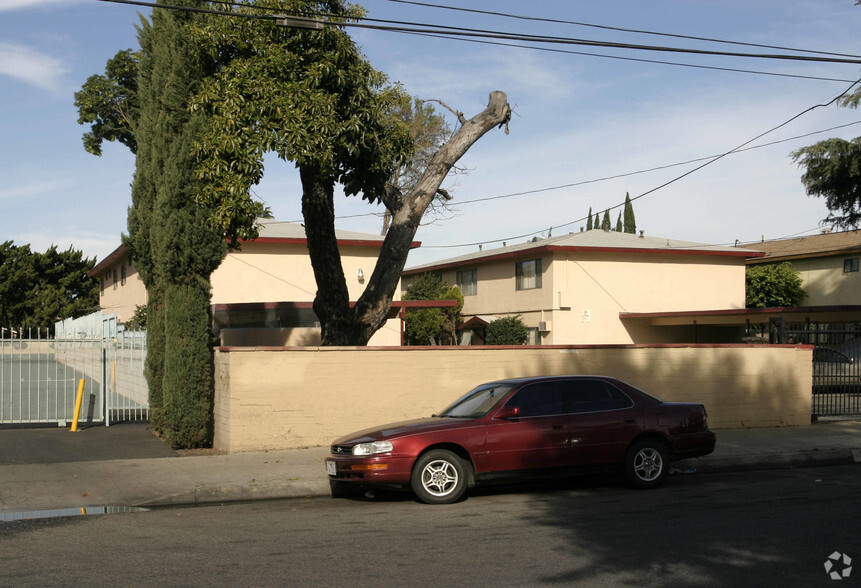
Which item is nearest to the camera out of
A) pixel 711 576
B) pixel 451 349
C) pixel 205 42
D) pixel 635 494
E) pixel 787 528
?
pixel 711 576

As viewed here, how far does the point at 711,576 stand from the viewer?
21.1 feet

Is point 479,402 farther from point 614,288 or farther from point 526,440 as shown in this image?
point 614,288

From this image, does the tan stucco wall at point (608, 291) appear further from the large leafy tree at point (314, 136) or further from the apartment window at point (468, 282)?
the large leafy tree at point (314, 136)

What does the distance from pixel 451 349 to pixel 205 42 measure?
6.65 metres

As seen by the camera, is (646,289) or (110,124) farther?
(646,289)

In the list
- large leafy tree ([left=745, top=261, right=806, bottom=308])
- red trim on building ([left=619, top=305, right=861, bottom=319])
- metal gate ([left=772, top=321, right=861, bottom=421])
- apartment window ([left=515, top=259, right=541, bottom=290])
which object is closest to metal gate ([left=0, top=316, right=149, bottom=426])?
metal gate ([left=772, top=321, right=861, bottom=421])

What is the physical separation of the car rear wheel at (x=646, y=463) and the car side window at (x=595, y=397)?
0.58 metres

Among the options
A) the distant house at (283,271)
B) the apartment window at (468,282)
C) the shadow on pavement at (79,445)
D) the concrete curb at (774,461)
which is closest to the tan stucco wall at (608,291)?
the apartment window at (468,282)

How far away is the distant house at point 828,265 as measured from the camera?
4062cm

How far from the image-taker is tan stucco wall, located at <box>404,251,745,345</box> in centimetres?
3506

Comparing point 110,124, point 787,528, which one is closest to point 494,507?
point 787,528

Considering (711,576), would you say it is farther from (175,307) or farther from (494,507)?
(175,307)

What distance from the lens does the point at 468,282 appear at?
42.4 metres

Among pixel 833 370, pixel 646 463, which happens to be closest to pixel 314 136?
pixel 646 463
